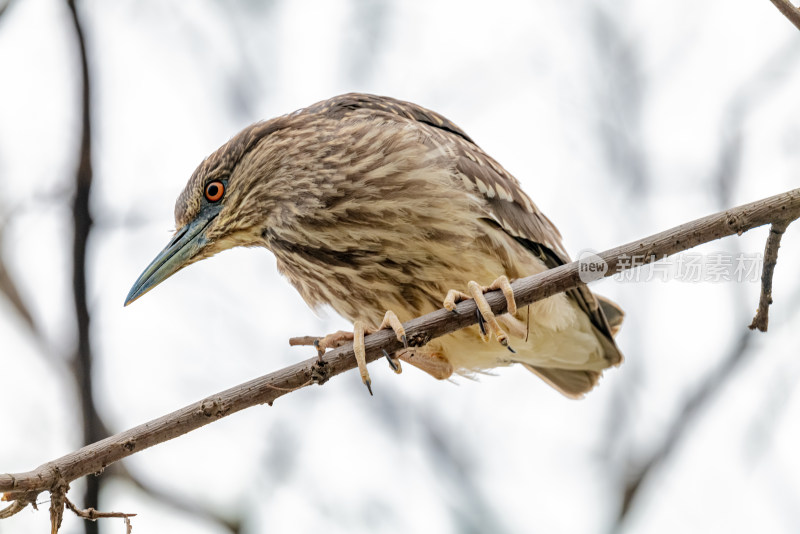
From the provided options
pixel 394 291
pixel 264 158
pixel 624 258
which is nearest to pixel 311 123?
pixel 264 158

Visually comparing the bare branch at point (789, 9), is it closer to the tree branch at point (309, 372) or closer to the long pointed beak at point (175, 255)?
the tree branch at point (309, 372)

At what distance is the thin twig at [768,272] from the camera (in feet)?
6.64

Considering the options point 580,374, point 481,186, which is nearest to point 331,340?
point 481,186

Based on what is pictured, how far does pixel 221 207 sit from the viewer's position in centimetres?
319

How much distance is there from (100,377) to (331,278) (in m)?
0.98

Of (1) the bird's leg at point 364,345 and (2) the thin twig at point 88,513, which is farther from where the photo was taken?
(1) the bird's leg at point 364,345

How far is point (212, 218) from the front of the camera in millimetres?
3182

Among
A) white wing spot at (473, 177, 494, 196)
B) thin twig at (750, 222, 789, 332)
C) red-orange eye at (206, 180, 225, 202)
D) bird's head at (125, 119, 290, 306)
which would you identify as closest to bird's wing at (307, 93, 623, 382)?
white wing spot at (473, 177, 494, 196)

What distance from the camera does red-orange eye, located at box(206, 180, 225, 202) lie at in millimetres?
3213

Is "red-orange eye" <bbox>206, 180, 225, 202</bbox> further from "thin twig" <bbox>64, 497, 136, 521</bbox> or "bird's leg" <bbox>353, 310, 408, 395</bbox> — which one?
"thin twig" <bbox>64, 497, 136, 521</bbox>

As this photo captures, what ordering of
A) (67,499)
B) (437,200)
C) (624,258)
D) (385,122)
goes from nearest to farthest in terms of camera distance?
(67,499)
(624,258)
(437,200)
(385,122)

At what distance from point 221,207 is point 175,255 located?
271 mm

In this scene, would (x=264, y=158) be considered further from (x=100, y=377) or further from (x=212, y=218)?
(x=100, y=377)

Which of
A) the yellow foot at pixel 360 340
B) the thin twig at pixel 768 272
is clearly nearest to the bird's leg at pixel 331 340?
the yellow foot at pixel 360 340
